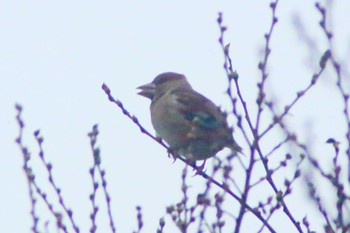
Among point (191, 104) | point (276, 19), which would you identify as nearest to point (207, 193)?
point (276, 19)

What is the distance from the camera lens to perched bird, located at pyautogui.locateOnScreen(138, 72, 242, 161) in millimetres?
6758

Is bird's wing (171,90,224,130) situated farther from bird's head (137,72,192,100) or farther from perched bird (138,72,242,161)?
bird's head (137,72,192,100)

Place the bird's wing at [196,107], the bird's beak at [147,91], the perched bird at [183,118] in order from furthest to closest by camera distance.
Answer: the bird's beak at [147,91] → the bird's wing at [196,107] → the perched bird at [183,118]

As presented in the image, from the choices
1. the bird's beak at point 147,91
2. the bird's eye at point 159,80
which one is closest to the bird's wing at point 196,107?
the bird's beak at point 147,91

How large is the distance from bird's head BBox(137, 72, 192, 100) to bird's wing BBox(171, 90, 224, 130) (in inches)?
12.3

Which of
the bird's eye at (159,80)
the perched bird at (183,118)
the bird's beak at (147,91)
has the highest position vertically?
the bird's eye at (159,80)

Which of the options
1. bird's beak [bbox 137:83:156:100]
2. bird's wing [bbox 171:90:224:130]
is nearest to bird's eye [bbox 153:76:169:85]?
bird's beak [bbox 137:83:156:100]

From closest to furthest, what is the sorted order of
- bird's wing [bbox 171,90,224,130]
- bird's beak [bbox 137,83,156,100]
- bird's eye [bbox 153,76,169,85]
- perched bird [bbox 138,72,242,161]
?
perched bird [bbox 138,72,242,161] → bird's wing [bbox 171,90,224,130] → bird's beak [bbox 137,83,156,100] → bird's eye [bbox 153,76,169,85]

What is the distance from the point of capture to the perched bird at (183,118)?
6.76 metres

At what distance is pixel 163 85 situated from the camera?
344 inches

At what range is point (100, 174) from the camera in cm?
443

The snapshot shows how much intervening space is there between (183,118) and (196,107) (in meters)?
0.19

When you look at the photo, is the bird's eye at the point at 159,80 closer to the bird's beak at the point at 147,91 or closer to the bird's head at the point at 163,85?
the bird's head at the point at 163,85

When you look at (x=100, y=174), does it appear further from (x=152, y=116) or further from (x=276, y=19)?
(x=152, y=116)
